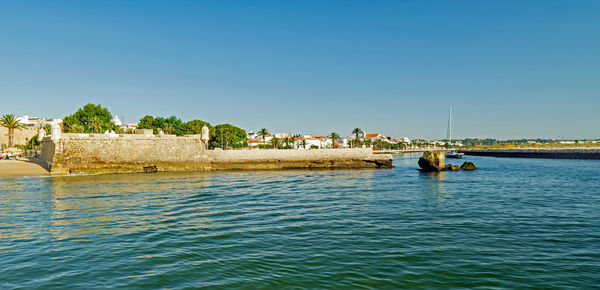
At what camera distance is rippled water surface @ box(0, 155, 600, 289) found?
781 centimetres

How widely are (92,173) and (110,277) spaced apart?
39328mm

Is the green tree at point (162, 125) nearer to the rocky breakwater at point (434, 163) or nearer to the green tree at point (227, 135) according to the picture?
Result: the green tree at point (227, 135)

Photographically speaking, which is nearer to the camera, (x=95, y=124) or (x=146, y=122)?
(x=95, y=124)

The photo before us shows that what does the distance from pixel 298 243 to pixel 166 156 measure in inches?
1560

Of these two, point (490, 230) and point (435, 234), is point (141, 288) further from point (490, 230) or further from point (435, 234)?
point (490, 230)

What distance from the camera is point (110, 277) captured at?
782 cm

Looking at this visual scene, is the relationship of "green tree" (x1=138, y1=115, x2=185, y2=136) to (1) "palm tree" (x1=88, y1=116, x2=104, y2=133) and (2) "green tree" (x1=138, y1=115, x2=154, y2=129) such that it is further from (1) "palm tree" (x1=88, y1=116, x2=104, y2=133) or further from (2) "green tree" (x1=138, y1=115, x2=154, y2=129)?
(1) "palm tree" (x1=88, y1=116, x2=104, y2=133)

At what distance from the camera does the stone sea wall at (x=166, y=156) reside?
135 ft

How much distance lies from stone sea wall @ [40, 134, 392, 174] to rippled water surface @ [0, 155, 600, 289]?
2424 cm

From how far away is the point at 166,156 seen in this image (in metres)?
45.4

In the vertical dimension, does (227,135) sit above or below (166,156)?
above

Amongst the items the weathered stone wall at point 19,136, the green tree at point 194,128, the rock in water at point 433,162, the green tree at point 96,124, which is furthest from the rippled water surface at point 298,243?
the weathered stone wall at point 19,136

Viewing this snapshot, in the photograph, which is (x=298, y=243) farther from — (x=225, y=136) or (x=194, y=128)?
(x=194, y=128)

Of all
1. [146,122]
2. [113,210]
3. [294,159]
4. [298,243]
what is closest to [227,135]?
[146,122]
